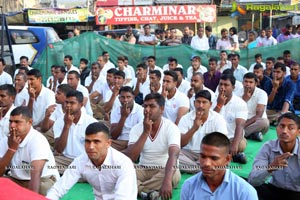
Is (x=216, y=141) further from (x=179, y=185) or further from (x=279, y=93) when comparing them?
(x=279, y=93)

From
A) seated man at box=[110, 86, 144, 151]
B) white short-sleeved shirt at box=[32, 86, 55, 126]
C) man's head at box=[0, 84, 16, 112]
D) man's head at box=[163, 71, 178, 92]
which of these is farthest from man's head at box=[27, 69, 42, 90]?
man's head at box=[163, 71, 178, 92]

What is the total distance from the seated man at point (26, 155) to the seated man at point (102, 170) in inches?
15.7

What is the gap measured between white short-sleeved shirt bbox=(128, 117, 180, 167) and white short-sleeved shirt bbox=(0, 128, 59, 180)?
0.96m

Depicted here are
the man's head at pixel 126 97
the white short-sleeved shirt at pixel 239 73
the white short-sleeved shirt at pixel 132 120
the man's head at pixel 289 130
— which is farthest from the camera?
the white short-sleeved shirt at pixel 239 73

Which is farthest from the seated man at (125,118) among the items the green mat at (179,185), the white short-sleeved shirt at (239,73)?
the white short-sleeved shirt at (239,73)

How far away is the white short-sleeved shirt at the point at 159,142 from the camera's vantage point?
14.8 feet

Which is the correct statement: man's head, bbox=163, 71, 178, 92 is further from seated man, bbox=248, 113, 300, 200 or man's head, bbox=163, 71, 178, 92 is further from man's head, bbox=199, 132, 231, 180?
man's head, bbox=199, 132, 231, 180

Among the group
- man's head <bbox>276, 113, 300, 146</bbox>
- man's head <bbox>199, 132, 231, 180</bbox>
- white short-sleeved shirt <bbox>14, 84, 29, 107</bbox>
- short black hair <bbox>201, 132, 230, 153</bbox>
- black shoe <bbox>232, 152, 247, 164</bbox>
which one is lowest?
black shoe <bbox>232, 152, 247, 164</bbox>

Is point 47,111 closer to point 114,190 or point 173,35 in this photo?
point 114,190

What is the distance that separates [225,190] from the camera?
2840 mm

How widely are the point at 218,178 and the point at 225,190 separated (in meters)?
0.09

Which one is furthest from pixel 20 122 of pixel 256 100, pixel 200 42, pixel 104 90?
pixel 200 42

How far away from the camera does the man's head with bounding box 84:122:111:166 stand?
344cm

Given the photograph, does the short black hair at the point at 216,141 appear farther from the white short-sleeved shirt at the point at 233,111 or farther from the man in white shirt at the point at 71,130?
the white short-sleeved shirt at the point at 233,111
